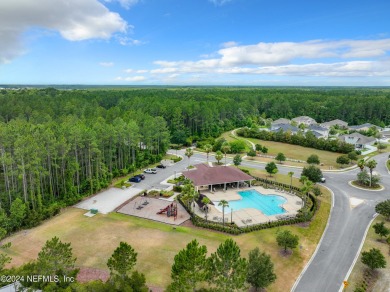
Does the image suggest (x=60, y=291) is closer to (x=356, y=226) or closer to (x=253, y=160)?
(x=356, y=226)

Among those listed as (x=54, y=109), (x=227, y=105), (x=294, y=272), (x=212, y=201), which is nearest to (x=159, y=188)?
(x=212, y=201)

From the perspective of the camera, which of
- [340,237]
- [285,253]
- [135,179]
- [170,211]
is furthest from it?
[135,179]

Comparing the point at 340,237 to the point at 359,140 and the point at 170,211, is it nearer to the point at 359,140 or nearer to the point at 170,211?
the point at 170,211

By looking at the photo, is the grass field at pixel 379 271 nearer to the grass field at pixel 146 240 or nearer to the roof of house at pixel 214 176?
the grass field at pixel 146 240

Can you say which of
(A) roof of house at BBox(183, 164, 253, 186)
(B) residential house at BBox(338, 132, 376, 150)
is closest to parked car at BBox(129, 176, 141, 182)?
(A) roof of house at BBox(183, 164, 253, 186)

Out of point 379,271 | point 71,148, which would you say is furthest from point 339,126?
point 71,148

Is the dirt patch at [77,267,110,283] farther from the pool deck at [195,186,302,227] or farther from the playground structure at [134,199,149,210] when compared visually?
the pool deck at [195,186,302,227]
